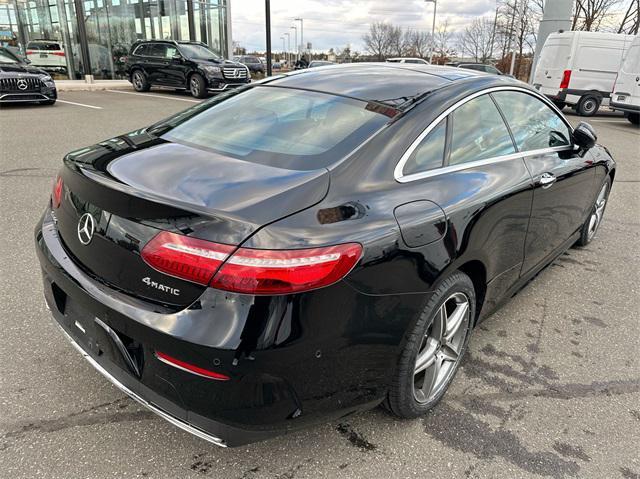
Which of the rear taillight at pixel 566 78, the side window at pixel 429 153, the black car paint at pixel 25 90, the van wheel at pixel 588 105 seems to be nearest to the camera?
the side window at pixel 429 153

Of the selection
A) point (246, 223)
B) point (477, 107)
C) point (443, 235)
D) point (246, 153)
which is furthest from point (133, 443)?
point (477, 107)

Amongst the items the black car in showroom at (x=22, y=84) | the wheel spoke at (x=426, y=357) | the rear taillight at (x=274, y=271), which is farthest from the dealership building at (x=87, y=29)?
the rear taillight at (x=274, y=271)

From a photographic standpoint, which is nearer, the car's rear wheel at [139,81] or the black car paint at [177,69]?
the black car paint at [177,69]

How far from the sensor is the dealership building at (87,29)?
808 inches

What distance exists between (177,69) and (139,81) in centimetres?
266

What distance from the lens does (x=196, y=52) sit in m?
16.5

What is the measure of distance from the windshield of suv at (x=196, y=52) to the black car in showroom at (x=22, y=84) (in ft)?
15.6

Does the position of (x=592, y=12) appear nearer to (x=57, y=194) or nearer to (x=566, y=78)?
(x=566, y=78)

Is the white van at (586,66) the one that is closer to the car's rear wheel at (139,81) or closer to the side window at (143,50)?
the side window at (143,50)

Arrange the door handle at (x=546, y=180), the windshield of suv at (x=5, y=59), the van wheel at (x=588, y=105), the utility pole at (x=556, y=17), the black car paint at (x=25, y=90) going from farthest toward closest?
the utility pole at (x=556, y=17) → the van wheel at (x=588, y=105) → the windshield of suv at (x=5, y=59) → the black car paint at (x=25, y=90) → the door handle at (x=546, y=180)

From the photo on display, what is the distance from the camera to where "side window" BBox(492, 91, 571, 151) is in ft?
9.66

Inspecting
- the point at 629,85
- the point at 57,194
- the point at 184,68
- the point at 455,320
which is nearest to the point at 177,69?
the point at 184,68

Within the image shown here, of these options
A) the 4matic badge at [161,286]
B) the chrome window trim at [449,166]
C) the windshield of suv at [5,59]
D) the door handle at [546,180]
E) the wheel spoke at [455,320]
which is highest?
the chrome window trim at [449,166]

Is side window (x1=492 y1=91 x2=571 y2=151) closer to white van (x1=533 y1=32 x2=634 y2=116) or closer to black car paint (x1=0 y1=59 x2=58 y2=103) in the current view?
black car paint (x1=0 y1=59 x2=58 y2=103)
